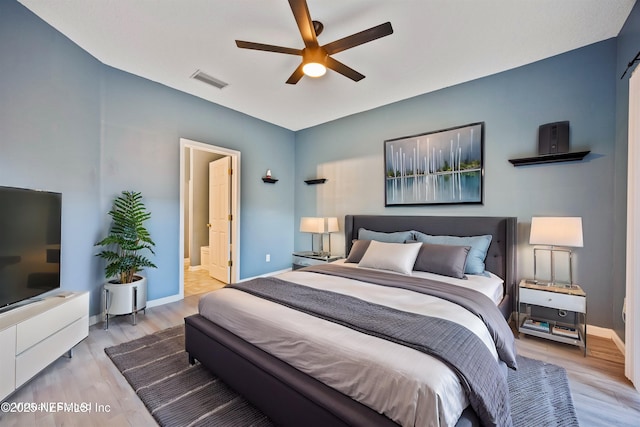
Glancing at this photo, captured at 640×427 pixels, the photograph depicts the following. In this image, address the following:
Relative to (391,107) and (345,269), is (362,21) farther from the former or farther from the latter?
(345,269)

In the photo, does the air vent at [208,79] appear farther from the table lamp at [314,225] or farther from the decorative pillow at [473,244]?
the decorative pillow at [473,244]

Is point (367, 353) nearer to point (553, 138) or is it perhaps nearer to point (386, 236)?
point (386, 236)

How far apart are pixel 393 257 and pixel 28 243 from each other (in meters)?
3.10

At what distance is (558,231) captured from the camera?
2.41 meters

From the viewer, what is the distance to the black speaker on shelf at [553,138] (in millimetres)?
2645

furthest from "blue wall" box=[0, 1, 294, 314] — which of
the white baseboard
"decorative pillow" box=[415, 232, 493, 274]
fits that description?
"decorative pillow" box=[415, 232, 493, 274]

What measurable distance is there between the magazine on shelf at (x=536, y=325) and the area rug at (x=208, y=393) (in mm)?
444

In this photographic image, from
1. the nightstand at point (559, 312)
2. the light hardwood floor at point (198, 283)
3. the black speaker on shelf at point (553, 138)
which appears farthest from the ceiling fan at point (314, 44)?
the light hardwood floor at point (198, 283)

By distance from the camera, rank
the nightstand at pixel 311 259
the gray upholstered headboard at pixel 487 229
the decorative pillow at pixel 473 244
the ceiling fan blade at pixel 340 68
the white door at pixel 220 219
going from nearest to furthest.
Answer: the ceiling fan blade at pixel 340 68 < the decorative pillow at pixel 473 244 < the gray upholstered headboard at pixel 487 229 < the nightstand at pixel 311 259 < the white door at pixel 220 219

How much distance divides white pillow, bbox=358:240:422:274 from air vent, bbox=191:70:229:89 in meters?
2.80

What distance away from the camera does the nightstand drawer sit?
230 centimetres

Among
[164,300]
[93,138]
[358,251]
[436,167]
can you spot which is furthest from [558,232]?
[93,138]

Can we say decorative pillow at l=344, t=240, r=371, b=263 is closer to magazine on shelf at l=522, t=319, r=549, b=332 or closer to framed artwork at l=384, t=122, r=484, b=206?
framed artwork at l=384, t=122, r=484, b=206

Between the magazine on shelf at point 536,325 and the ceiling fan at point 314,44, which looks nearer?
the ceiling fan at point 314,44
